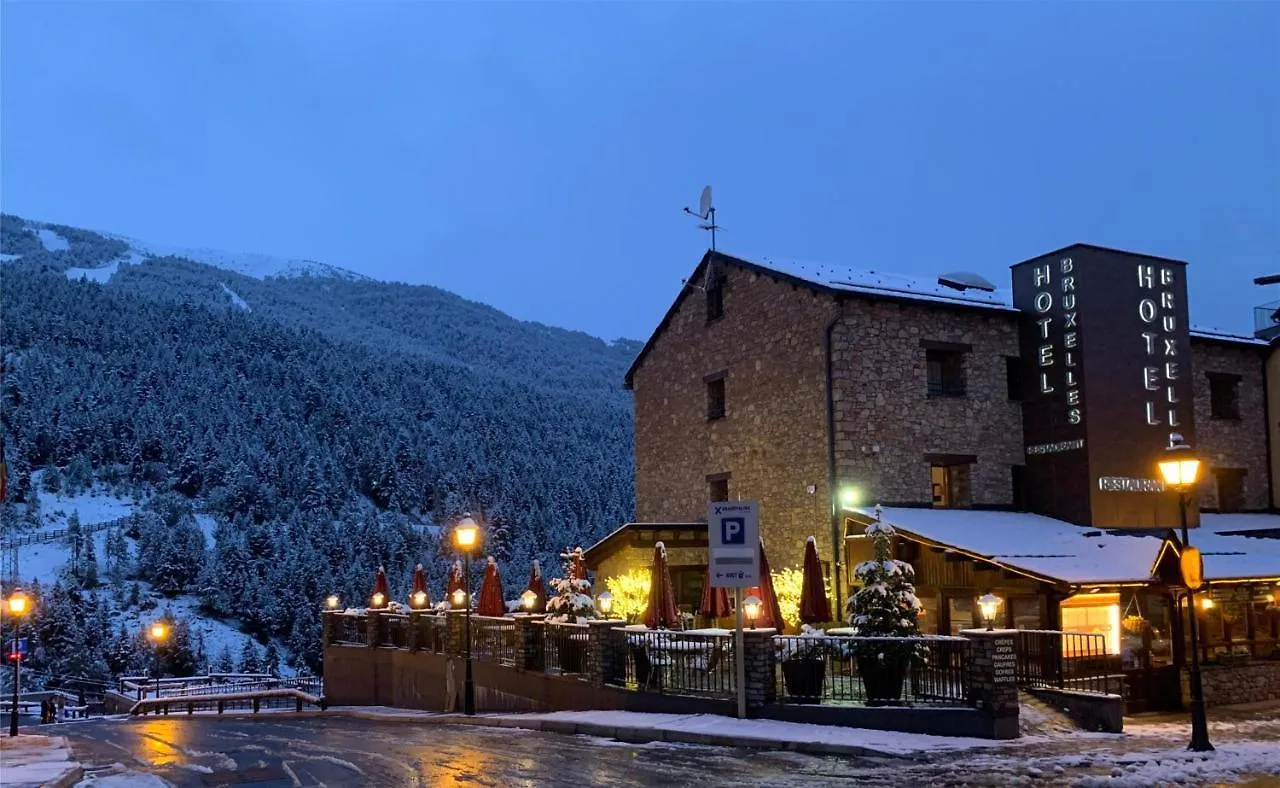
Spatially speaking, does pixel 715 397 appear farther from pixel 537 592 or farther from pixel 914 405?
pixel 537 592

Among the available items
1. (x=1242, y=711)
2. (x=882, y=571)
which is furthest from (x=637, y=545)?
(x=1242, y=711)

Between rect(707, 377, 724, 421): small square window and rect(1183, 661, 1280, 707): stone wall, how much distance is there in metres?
12.6

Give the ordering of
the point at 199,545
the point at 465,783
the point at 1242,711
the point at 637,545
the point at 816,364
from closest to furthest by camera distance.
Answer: the point at 465,783 → the point at 1242,711 → the point at 816,364 → the point at 637,545 → the point at 199,545

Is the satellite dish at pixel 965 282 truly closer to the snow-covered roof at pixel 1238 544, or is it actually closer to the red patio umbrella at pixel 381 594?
the snow-covered roof at pixel 1238 544

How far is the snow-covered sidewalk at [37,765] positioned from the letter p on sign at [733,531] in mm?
8880

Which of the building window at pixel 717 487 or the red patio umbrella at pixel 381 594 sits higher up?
the building window at pixel 717 487

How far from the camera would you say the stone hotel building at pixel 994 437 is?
2273 centimetres

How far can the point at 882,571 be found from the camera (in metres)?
17.0

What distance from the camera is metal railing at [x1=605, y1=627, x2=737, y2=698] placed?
17.1m

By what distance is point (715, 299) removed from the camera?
29422 millimetres

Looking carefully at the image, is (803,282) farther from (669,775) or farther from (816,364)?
(669,775)

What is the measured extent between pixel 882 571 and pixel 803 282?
9721 mm

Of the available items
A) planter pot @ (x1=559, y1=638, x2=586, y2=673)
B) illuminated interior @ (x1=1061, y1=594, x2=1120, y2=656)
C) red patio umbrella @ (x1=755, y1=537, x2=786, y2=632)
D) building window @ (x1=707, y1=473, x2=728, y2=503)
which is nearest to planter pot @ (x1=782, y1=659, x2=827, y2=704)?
red patio umbrella @ (x1=755, y1=537, x2=786, y2=632)

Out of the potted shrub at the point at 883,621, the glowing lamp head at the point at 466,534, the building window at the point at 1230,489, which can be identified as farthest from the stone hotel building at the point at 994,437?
the glowing lamp head at the point at 466,534
